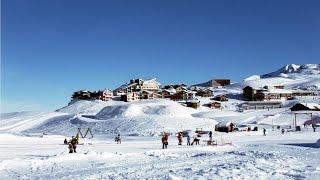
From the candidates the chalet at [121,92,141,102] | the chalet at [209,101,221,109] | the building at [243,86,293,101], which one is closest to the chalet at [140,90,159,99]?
the chalet at [121,92,141,102]

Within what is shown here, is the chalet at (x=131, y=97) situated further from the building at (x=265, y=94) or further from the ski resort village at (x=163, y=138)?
the building at (x=265, y=94)

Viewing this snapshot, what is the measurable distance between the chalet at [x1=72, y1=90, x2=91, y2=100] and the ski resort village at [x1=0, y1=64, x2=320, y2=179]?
268 mm

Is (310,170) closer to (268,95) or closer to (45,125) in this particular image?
(45,125)

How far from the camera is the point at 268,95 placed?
148625mm

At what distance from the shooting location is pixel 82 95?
161125mm

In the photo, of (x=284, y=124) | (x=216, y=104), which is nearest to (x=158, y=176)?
(x=284, y=124)

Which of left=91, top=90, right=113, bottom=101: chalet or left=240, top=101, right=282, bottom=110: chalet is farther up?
left=91, top=90, right=113, bottom=101: chalet

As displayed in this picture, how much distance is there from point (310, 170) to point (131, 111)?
285ft

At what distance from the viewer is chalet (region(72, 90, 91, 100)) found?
15810 cm

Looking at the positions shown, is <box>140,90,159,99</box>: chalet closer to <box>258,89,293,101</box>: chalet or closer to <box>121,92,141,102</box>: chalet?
<box>121,92,141,102</box>: chalet

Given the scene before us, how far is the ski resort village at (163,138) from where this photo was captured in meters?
A: 21.1

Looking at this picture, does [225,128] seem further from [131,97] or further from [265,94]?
[265,94]

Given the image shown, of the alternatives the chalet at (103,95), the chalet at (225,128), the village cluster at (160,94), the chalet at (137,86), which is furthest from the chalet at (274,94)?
the chalet at (225,128)

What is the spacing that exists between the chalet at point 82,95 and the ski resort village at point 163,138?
268 mm
